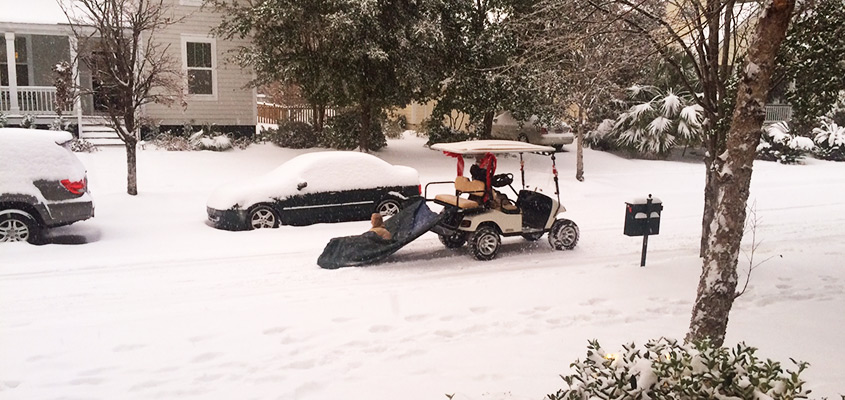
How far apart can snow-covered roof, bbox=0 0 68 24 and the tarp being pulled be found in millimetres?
15968

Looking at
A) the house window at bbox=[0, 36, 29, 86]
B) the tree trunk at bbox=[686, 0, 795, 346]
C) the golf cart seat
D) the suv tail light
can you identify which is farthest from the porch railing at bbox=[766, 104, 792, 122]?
the house window at bbox=[0, 36, 29, 86]

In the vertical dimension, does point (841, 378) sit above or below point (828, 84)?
below

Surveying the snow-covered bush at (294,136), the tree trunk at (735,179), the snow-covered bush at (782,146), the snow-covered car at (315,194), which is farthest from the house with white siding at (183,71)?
the snow-covered bush at (782,146)

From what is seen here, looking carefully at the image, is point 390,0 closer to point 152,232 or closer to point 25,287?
point 152,232

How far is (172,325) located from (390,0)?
12.7 m

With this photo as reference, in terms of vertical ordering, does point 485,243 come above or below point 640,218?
below

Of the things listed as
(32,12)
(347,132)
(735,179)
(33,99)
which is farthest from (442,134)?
(735,179)

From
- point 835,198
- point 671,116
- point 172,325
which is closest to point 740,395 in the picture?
point 172,325

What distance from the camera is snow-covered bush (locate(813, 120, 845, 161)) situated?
23484mm

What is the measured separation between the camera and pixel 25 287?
781cm

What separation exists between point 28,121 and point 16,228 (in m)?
11.9

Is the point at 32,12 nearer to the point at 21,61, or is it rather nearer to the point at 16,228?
the point at 21,61

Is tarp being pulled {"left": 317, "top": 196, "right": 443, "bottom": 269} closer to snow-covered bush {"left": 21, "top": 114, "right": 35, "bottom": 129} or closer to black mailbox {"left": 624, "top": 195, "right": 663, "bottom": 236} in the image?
black mailbox {"left": 624, "top": 195, "right": 663, "bottom": 236}

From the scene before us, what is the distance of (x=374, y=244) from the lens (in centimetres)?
911
